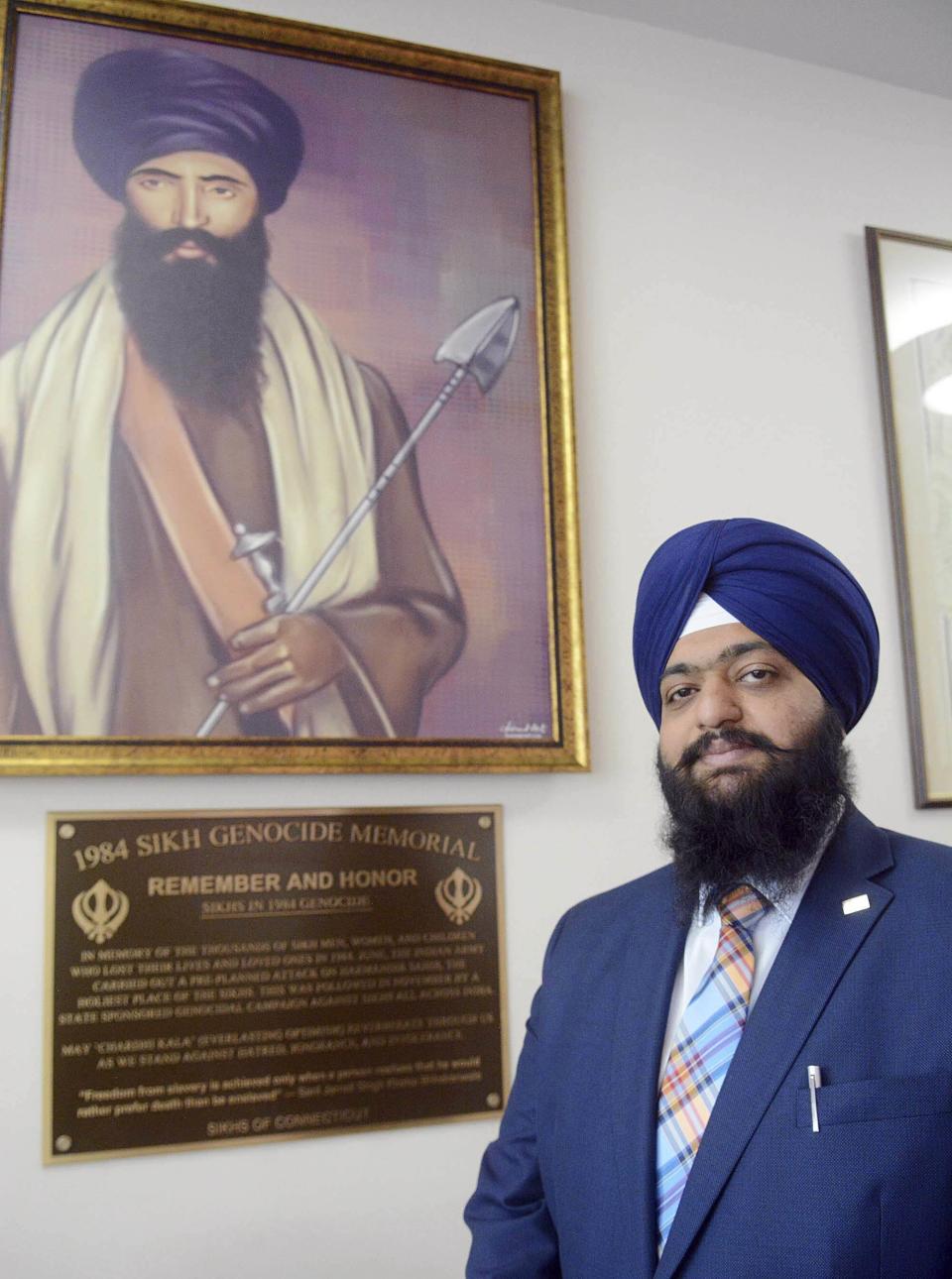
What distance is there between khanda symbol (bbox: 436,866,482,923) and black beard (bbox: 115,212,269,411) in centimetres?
88

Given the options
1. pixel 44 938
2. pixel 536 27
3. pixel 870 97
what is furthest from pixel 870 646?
pixel 870 97

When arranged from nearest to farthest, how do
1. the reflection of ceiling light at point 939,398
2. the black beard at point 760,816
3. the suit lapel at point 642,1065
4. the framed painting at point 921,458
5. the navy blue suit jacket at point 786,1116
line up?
the navy blue suit jacket at point 786,1116
the suit lapel at point 642,1065
the black beard at point 760,816
the framed painting at point 921,458
the reflection of ceiling light at point 939,398

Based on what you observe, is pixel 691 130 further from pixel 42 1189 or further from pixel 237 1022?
pixel 42 1189

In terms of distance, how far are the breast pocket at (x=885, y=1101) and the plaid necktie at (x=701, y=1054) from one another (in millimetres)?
125

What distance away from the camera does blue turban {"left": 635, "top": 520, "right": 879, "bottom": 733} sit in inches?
53.3

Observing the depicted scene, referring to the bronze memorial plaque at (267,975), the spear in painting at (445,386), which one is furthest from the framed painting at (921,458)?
the bronze memorial plaque at (267,975)

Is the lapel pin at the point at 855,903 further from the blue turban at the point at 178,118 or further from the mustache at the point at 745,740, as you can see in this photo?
the blue turban at the point at 178,118

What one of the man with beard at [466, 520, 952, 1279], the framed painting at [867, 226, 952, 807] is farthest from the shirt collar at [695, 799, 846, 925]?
the framed painting at [867, 226, 952, 807]

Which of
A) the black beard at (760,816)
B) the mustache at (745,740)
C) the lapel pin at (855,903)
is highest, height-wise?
the mustache at (745,740)

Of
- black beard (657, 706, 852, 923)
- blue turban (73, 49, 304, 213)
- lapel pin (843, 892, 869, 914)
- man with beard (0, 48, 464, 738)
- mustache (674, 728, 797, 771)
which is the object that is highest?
blue turban (73, 49, 304, 213)

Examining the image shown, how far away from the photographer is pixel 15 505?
1.83 m

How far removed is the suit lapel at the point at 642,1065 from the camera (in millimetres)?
1206

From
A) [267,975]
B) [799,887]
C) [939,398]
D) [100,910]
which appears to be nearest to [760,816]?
[799,887]
